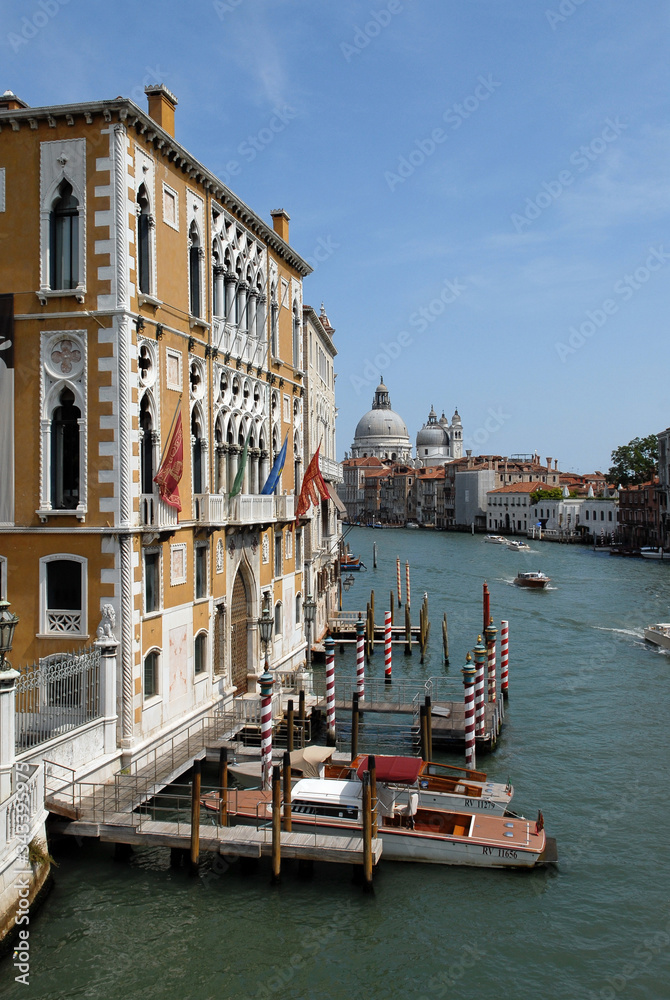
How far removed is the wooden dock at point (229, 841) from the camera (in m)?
11.1

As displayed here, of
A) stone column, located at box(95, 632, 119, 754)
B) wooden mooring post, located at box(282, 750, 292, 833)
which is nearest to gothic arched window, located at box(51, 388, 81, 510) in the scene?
stone column, located at box(95, 632, 119, 754)

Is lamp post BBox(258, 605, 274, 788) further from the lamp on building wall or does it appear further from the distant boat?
the distant boat

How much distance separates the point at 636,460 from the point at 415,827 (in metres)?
86.7

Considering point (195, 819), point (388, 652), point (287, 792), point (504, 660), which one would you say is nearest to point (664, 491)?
point (388, 652)

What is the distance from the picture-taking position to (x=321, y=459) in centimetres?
2728

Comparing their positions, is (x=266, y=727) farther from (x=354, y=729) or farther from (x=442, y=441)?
(x=442, y=441)

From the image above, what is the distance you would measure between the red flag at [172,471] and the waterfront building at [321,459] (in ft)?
27.9

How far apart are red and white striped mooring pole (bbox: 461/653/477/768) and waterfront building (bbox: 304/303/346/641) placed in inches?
311

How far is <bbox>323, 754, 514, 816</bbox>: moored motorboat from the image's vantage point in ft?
42.9

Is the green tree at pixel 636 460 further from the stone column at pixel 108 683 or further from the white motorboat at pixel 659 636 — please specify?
the stone column at pixel 108 683

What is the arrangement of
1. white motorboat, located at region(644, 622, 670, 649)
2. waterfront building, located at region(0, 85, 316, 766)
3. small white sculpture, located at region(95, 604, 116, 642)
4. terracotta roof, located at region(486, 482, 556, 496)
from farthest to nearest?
terracotta roof, located at region(486, 482, 556, 496)
white motorboat, located at region(644, 622, 670, 649)
waterfront building, located at region(0, 85, 316, 766)
small white sculpture, located at region(95, 604, 116, 642)

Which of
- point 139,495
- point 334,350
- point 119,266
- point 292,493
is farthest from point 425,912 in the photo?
point 334,350

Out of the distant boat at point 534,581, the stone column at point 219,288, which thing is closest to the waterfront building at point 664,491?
the distant boat at point 534,581

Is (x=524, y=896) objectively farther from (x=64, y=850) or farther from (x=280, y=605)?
(x=280, y=605)
